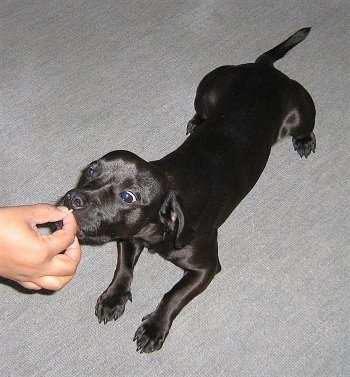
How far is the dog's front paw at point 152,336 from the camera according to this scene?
2582mm

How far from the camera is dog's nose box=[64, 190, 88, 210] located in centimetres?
204

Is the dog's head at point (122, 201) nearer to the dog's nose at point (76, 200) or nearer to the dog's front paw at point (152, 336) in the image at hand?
the dog's nose at point (76, 200)

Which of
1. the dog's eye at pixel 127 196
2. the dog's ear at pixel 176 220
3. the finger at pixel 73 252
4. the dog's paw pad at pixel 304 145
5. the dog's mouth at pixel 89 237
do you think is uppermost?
the finger at pixel 73 252

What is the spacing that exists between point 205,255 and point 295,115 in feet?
3.54

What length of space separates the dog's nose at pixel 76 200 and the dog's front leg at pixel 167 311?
2.62ft

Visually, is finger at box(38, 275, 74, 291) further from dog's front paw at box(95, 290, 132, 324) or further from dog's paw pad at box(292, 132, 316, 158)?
dog's paw pad at box(292, 132, 316, 158)

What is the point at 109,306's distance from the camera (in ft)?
8.78

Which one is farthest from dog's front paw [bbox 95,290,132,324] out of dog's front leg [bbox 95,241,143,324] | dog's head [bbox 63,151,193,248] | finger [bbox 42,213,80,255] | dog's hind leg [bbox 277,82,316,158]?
dog's hind leg [bbox 277,82,316,158]

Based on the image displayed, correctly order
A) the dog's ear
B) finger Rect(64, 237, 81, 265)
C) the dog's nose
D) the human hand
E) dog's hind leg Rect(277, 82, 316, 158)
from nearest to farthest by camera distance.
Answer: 1. the human hand
2. finger Rect(64, 237, 81, 265)
3. the dog's nose
4. the dog's ear
5. dog's hind leg Rect(277, 82, 316, 158)

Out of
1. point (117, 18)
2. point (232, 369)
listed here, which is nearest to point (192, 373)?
point (232, 369)

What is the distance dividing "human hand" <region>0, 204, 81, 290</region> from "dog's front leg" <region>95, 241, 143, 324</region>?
86 centimetres

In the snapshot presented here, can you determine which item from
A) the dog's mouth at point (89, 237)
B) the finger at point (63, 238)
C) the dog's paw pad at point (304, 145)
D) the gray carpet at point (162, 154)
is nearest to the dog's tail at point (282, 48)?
the gray carpet at point (162, 154)

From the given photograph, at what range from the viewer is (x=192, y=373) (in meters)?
2.62

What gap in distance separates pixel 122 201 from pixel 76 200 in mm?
190
